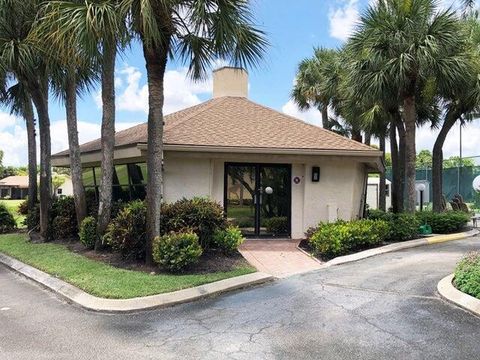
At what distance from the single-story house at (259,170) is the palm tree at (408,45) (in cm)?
221

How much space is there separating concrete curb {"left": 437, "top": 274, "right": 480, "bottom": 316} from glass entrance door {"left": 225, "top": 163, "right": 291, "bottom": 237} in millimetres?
6552

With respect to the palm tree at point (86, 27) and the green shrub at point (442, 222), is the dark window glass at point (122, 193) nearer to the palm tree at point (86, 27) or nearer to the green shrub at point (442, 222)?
the palm tree at point (86, 27)

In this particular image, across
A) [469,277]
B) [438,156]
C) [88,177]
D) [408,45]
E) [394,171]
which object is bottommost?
[469,277]

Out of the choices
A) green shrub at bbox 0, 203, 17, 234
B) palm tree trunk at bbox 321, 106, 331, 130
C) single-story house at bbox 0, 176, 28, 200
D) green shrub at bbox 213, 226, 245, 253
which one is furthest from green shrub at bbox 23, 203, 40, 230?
single-story house at bbox 0, 176, 28, 200

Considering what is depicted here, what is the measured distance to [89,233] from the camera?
12.0 m

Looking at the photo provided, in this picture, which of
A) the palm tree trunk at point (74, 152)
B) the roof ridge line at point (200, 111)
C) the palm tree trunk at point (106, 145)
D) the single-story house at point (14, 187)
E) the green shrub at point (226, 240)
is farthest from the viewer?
the single-story house at point (14, 187)

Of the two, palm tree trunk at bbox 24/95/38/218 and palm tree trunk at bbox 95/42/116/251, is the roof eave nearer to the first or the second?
palm tree trunk at bbox 95/42/116/251

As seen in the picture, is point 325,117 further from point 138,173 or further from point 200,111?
point 138,173

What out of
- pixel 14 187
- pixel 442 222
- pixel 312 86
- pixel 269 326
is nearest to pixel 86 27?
pixel 269 326

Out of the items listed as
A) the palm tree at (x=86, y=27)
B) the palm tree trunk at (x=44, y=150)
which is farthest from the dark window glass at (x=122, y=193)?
the palm tree at (x=86, y=27)

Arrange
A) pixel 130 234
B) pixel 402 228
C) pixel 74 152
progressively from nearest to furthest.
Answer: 1. pixel 130 234
2. pixel 402 228
3. pixel 74 152

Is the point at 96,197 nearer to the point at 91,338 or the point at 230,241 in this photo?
the point at 230,241

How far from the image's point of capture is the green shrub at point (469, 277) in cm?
692

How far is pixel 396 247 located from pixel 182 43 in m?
7.09
